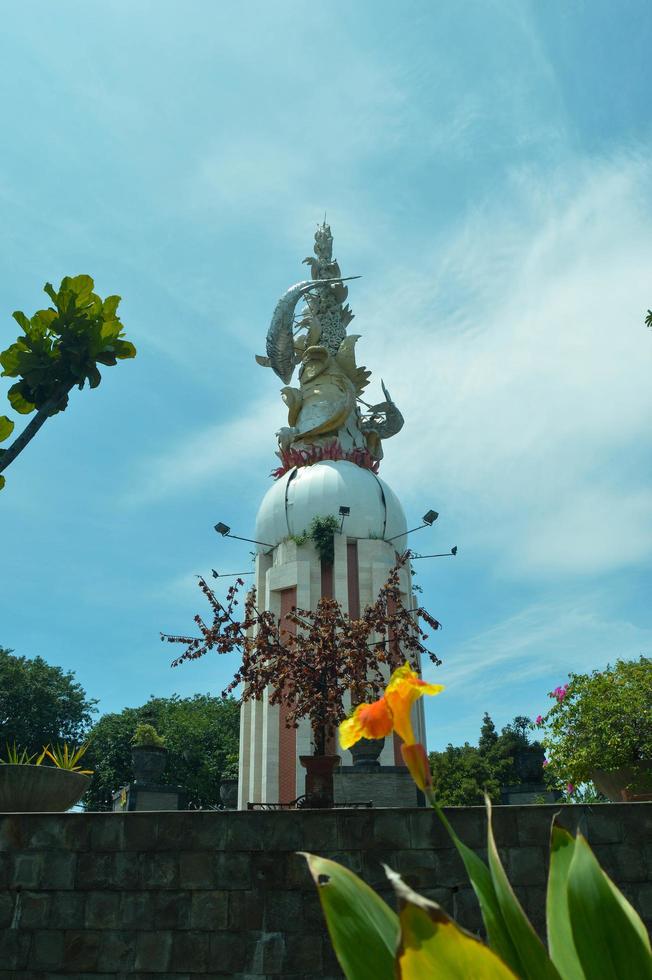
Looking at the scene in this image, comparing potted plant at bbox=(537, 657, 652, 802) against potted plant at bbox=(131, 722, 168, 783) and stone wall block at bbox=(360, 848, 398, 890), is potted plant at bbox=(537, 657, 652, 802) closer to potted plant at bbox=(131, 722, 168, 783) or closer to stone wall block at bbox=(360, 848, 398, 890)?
stone wall block at bbox=(360, 848, 398, 890)

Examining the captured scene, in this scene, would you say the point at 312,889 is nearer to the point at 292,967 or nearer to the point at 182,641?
the point at 292,967

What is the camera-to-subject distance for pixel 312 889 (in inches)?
244

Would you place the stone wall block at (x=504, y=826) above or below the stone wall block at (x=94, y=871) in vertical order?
above

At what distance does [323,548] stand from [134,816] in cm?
1921

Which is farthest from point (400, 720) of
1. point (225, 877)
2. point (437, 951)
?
point (225, 877)

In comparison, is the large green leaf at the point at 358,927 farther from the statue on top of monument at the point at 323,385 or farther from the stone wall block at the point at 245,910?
the statue on top of monument at the point at 323,385

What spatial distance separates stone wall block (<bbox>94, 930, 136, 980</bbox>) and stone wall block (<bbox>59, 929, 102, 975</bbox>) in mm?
48

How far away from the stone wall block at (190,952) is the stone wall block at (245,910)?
237 millimetres

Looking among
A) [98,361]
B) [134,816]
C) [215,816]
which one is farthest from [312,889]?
[98,361]

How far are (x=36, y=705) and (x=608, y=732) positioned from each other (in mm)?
37315

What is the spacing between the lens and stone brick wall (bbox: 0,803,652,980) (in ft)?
20.1

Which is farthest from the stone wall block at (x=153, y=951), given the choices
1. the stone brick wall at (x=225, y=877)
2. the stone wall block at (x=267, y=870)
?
the stone wall block at (x=267, y=870)

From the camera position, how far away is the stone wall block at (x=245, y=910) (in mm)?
6160

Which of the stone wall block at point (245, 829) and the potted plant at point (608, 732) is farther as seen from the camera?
the potted plant at point (608, 732)
